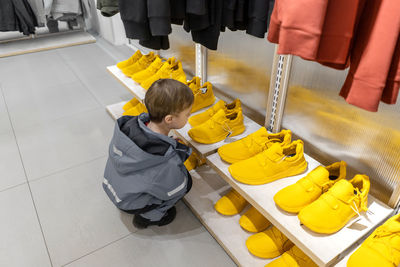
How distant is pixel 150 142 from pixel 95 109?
1410mm

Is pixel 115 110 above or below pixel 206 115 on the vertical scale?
below

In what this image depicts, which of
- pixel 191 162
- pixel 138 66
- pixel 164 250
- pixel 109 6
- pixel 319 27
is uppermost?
pixel 319 27

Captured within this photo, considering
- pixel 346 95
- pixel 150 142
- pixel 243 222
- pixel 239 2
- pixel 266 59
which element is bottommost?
pixel 243 222

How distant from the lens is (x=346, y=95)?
801 mm

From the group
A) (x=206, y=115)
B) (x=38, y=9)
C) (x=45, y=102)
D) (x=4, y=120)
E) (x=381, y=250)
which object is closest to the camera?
(x=381, y=250)

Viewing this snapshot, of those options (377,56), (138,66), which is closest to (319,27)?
(377,56)

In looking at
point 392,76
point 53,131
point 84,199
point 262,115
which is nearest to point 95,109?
point 53,131

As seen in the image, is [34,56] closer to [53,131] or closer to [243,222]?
[53,131]

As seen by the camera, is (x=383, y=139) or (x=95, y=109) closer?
(x=383, y=139)

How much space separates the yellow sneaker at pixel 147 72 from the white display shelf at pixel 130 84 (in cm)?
4

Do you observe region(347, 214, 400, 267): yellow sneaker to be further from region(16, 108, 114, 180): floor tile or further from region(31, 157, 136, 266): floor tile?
region(16, 108, 114, 180): floor tile

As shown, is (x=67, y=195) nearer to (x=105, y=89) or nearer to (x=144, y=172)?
(x=144, y=172)

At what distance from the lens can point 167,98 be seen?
1.29 meters

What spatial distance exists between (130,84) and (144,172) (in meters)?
0.94
